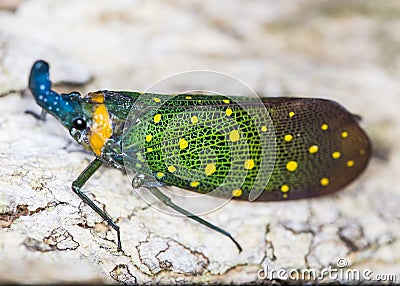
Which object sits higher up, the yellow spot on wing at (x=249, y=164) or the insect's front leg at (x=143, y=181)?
the yellow spot on wing at (x=249, y=164)

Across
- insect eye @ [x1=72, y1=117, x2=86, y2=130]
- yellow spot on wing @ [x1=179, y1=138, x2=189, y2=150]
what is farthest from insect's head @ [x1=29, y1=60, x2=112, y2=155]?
yellow spot on wing @ [x1=179, y1=138, x2=189, y2=150]

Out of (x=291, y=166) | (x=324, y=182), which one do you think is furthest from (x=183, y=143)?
(x=324, y=182)

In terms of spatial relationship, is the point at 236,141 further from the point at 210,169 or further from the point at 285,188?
the point at 285,188

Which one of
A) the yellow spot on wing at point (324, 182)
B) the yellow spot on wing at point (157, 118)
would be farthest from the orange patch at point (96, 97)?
the yellow spot on wing at point (324, 182)

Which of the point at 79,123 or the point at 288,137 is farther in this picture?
the point at 288,137

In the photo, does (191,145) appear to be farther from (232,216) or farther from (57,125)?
(57,125)

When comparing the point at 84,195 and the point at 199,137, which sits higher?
the point at 199,137

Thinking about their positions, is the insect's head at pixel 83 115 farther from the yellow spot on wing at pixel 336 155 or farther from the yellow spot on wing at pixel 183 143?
the yellow spot on wing at pixel 336 155

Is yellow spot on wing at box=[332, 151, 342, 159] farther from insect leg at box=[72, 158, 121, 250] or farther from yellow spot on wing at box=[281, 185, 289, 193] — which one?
insect leg at box=[72, 158, 121, 250]
